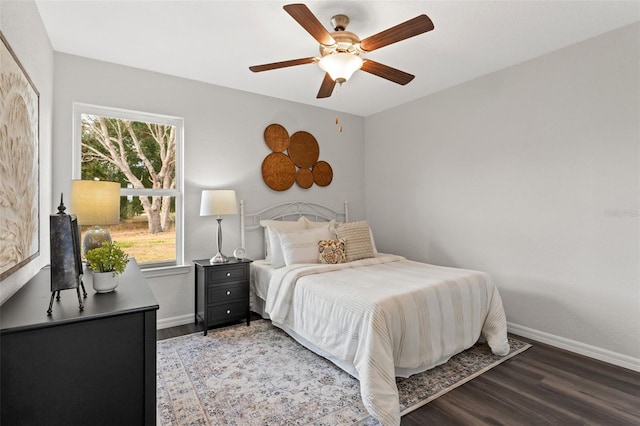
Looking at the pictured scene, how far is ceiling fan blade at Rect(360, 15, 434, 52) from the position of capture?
190 centimetres

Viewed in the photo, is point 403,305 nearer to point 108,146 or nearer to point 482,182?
point 482,182

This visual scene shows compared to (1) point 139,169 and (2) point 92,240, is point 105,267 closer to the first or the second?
(2) point 92,240

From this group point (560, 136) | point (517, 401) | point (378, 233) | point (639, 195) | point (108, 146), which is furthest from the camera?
point (378, 233)

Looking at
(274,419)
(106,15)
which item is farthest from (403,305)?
(106,15)

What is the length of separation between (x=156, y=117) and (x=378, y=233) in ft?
10.5

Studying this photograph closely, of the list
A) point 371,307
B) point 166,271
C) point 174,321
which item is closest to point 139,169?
point 166,271

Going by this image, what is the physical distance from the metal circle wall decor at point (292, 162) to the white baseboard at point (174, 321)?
1772 mm

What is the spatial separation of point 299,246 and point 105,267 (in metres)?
2.05

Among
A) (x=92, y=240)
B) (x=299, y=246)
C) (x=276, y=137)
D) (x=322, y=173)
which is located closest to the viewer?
(x=92, y=240)

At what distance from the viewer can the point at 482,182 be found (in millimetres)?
3598

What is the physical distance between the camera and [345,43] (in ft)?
7.35

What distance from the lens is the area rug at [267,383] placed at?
203 cm

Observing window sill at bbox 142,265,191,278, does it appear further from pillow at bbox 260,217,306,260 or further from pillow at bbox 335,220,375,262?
pillow at bbox 335,220,375,262

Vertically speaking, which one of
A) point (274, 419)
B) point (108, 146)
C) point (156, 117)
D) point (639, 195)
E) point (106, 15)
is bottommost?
point (274, 419)
